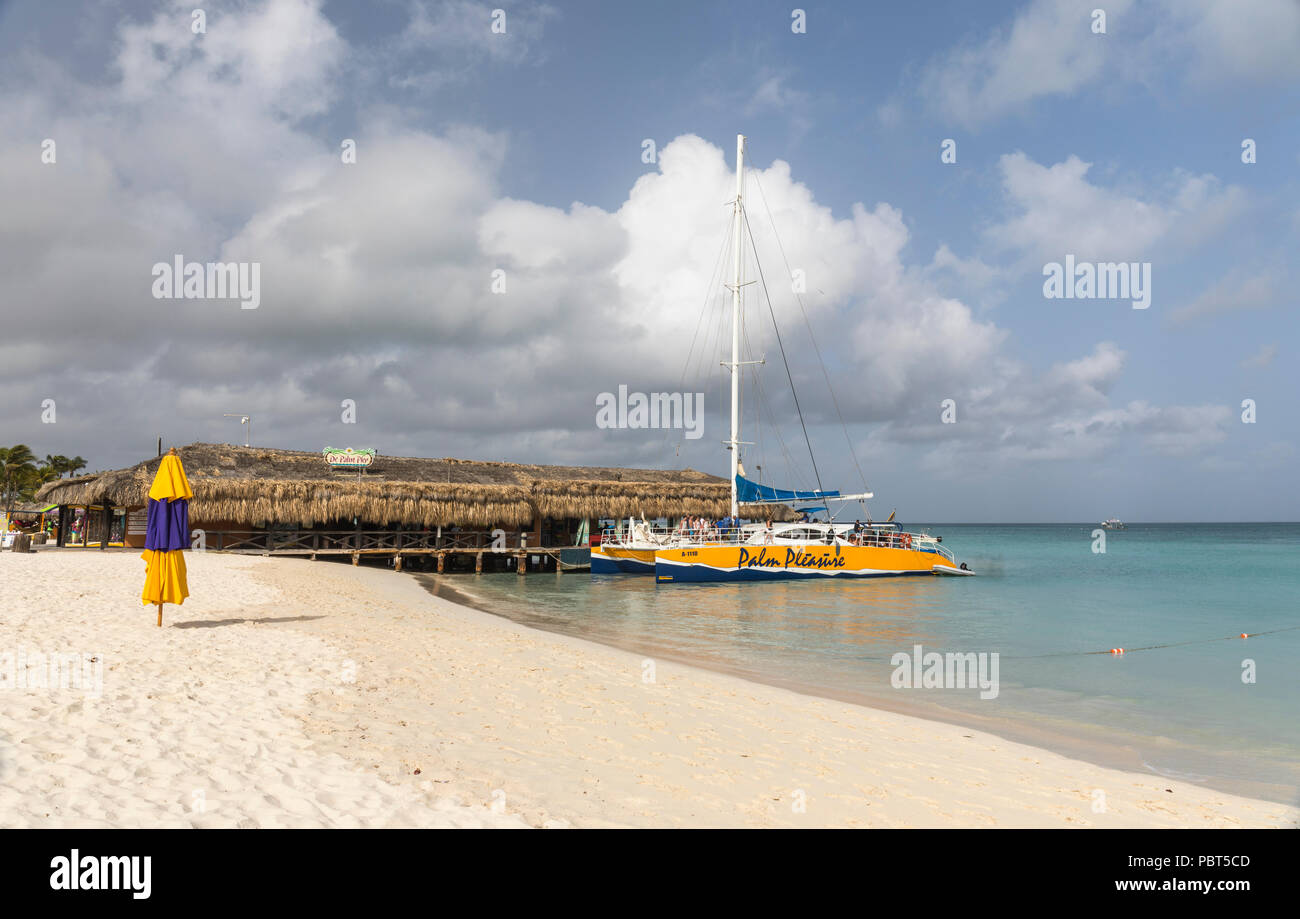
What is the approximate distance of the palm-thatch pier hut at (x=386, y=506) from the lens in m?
24.2

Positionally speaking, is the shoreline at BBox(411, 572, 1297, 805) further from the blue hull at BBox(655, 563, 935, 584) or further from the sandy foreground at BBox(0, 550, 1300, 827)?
the blue hull at BBox(655, 563, 935, 584)

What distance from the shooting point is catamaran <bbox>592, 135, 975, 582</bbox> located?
944 inches

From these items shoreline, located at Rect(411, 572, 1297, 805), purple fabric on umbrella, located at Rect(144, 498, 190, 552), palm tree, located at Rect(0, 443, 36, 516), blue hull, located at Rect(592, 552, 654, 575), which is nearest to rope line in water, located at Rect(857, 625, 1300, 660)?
shoreline, located at Rect(411, 572, 1297, 805)

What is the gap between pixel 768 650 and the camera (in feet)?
39.8

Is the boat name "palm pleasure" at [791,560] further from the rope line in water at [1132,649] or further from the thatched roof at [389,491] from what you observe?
the rope line in water at [1132,649]

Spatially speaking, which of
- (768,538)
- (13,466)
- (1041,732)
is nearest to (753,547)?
(768,538)

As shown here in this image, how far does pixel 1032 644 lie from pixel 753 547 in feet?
37.9

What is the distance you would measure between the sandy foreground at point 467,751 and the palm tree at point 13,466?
200ft


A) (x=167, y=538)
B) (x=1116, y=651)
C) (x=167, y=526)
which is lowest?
(x=1116, y=651)

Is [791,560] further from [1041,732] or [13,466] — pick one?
[13,466]

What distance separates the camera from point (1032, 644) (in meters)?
13.7

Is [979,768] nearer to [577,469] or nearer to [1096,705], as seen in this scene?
[1096,705]

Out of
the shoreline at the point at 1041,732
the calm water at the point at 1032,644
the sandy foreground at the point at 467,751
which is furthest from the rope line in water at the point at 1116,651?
the sandy foreground at the point at 467,751
